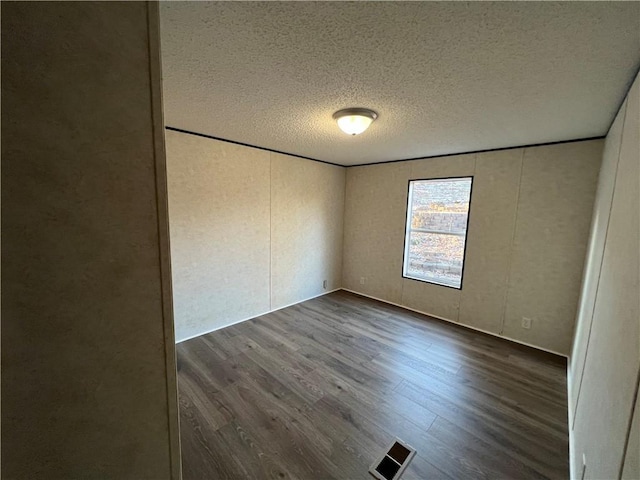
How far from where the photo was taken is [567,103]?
179cm

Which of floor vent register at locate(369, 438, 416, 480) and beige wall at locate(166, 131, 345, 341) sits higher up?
beige wall at locate(166, 131, 345, 341)

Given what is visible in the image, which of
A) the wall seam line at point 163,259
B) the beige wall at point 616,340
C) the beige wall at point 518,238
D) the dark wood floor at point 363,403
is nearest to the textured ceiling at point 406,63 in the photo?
the beige wall at point 616,340

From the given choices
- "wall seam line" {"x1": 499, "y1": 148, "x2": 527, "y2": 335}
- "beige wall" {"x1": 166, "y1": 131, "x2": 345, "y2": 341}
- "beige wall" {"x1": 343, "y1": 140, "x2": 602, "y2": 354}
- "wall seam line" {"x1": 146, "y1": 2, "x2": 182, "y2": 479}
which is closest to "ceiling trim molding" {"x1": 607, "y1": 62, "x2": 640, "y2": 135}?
"beige wall" {"x1": 343, "y1": 140, "x2": 602, "y2": 354}

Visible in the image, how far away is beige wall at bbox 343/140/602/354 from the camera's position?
265cm

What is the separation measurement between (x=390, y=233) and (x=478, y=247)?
1.25 metres

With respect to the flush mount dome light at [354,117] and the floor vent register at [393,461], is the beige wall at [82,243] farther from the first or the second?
the flush mount dome light at [354,117]

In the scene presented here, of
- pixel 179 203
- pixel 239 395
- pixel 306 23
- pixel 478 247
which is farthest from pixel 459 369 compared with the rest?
pixel 179 203

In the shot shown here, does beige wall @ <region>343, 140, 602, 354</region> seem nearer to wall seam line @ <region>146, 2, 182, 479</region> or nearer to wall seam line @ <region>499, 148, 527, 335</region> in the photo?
wall seam line @ <region>499, 148, 527, 335</region>

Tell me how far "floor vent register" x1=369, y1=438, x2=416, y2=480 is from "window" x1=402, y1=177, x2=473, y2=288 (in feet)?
7.77

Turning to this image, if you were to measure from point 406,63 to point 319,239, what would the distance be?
3.19 meters

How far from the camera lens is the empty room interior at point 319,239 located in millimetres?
554

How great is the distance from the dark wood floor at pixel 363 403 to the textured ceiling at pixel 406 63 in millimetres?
2316

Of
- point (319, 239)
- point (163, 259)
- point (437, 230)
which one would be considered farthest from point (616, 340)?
point (319, 239)

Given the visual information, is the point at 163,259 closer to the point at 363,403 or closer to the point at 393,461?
the point at 393,461
